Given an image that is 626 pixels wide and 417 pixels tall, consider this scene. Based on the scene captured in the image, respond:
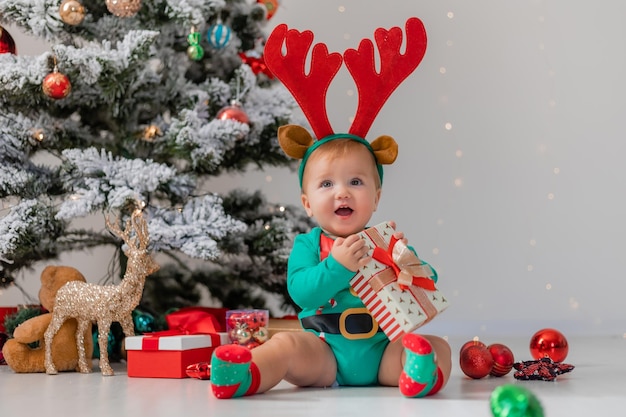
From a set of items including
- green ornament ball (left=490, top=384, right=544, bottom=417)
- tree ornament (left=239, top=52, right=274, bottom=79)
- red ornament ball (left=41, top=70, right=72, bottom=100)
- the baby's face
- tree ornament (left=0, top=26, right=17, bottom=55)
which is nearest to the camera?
green ornament ball (left=490, top=384, right=544, bottom=417)

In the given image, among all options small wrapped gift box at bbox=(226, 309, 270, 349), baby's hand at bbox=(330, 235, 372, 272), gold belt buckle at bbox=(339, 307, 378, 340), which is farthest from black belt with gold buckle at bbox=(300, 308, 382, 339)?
small wrapped gift box at bbox=(226, 309, 270, 349)

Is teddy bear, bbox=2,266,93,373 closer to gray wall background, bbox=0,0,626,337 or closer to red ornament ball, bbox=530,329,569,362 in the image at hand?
red ornament ball, bbox=530,329,569,362

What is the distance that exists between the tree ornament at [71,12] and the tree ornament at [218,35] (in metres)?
0.34

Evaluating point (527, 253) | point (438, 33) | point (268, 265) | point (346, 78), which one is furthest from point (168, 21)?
point (527, 253)

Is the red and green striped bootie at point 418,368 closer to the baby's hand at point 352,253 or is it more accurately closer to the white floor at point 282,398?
the white floor at point 282,398

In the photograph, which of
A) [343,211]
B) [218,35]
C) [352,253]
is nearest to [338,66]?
[343,211]

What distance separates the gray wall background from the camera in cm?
287

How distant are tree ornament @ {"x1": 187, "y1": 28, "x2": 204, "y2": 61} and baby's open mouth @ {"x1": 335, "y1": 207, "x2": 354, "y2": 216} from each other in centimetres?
76

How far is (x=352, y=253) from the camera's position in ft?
4.21

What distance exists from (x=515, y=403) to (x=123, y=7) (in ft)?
4.42

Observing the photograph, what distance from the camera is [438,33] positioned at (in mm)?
2961

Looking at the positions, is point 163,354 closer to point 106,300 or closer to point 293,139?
point 106,300

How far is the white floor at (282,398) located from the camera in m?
1.15

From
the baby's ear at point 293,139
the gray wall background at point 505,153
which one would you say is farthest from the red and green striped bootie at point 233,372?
the gray wall background at point 505,153
